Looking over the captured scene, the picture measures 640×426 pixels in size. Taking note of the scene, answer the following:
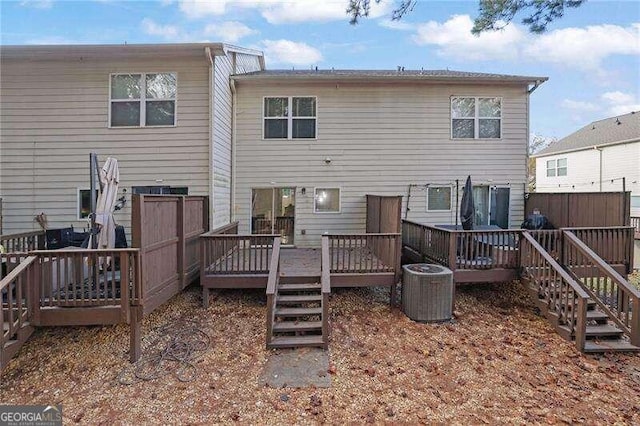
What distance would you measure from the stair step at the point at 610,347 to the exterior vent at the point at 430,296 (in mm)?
2091

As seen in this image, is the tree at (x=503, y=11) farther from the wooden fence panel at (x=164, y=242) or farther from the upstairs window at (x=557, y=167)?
the upstairs window at (x=557, y=167)

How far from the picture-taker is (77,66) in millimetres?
8289

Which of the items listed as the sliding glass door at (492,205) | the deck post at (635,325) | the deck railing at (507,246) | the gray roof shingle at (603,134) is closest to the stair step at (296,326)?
the deck railing at (507,246)

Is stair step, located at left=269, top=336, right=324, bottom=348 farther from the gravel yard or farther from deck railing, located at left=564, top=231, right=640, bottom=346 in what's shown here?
deck railing, located at left=564, top=231, right=640, bottom=346

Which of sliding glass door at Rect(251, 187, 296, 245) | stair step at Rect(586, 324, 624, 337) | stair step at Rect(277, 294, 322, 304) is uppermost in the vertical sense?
sliding glass door at Rect(251, 187, 296, 245)

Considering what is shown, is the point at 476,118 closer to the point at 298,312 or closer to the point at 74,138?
the point at 298,312

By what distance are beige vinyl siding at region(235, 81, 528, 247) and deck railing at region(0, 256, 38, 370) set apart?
5647mm

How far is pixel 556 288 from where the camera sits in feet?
20.0

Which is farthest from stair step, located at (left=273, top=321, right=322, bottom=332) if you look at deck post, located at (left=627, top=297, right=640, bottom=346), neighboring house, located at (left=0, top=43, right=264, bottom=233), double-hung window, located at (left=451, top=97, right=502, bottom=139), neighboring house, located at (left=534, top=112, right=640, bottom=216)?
neighboring house, located at (left=534, top=112, right=640, bottom=216)

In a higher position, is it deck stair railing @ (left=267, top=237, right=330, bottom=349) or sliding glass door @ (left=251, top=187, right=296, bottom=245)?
sliding glass door @ (left=251, top=187, right=296, bottom=245)

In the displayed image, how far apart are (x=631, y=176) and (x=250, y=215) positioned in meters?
18.9

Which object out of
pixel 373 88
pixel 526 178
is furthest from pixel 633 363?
pixel 373 88

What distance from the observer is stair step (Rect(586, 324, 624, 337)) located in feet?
18.0

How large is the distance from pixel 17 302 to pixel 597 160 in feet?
79.8
